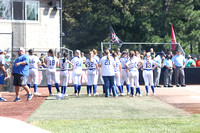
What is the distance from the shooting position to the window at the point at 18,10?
877 inches

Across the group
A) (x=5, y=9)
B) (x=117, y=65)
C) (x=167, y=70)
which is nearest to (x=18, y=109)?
(x=117, y=65)

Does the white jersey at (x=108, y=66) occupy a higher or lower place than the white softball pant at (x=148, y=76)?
higher

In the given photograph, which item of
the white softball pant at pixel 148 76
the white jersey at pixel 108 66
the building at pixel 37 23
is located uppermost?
the building at pixel 37 23

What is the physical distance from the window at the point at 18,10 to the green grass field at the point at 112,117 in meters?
11.1

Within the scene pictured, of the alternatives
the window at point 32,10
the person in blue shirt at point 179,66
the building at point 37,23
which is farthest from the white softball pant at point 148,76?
the window at point 32,10

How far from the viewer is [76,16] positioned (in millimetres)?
47500

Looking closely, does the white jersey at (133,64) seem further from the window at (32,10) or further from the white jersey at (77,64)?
the window at (32,10)

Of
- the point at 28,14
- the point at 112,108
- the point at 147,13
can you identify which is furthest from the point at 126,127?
the point at 147,13

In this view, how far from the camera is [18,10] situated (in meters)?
22.4

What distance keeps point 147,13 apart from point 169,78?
22.3 m

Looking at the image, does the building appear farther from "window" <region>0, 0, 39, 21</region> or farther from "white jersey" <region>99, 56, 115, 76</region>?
"white jersey" <region>99, 56, 115, 76</region>

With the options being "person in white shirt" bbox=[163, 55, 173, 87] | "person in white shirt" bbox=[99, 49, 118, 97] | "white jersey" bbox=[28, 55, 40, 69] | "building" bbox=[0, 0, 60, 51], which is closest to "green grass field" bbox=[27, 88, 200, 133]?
"person in white shirt" bbox=[99, 49, 118, 97]

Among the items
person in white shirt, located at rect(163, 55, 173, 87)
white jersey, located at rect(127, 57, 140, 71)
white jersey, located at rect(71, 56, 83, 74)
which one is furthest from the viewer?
person in white shirt, located at rect(163, 55, 173, 87)

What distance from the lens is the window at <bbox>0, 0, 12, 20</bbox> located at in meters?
23.7
